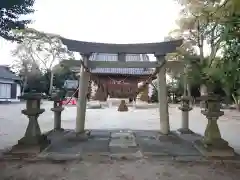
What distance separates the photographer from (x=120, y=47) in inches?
318

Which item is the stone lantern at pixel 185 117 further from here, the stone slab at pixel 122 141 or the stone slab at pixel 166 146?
the stone slab at pixel 122 141

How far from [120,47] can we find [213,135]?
3.30 metres

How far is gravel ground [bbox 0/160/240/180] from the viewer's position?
4777mm

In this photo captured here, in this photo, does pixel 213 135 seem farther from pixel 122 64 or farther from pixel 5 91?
pixel 5 91

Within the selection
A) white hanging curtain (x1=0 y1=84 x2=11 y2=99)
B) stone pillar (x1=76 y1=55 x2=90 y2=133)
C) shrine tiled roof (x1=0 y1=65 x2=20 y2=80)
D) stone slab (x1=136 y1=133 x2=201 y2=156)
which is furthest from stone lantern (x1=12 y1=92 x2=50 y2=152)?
white hanging curtain (x1=0 y1=84 x2=11 y2=99)

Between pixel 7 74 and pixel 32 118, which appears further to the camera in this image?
pixel 7 74

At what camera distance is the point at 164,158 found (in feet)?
19.6

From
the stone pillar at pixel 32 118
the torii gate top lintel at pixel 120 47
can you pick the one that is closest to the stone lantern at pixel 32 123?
the stone pillar at pixel 32 118

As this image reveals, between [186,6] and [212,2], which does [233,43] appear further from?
[186,6]

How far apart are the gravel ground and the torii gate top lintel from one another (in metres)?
3.41

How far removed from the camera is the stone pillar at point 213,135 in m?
6.26

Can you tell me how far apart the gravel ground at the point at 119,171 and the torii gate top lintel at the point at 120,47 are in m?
3.41

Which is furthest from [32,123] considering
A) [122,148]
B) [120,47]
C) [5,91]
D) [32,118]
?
[5,91]

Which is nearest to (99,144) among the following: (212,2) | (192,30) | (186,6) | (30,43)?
(212,2)
